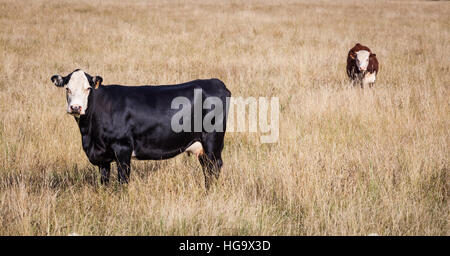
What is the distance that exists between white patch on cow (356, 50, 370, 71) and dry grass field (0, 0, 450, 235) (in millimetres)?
490

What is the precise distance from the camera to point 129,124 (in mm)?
3852

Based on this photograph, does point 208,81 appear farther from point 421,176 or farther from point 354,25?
point 354,25

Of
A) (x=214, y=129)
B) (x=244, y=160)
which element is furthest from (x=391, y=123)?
(x=214, y=129)

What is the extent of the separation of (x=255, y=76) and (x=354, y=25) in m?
10.8

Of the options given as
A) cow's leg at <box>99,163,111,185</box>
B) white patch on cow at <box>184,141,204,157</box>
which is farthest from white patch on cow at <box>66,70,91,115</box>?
white patch on cow at <box>184,141,204,157</box>

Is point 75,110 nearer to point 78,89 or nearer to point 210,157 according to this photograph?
point 78,89

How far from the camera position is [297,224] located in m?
3.39

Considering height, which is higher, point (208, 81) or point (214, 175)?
point (208, 81)

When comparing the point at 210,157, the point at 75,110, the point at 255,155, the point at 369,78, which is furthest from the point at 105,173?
the point at 369,78

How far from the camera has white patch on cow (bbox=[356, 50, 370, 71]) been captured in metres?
8.45

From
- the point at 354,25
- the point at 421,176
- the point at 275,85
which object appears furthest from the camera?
the point at 354,25

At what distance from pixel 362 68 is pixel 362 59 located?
1.30 feet

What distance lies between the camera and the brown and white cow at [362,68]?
336 inches

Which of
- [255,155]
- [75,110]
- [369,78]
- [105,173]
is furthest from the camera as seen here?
[369,78]
